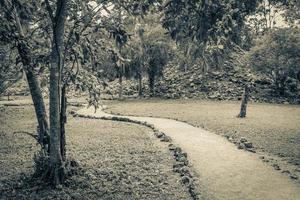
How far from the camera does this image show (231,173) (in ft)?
39.1

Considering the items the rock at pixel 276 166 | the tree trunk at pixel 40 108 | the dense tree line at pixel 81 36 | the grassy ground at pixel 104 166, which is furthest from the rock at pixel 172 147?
the tree trunk at pixel 40 108

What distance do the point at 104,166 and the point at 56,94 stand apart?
4.04 metres

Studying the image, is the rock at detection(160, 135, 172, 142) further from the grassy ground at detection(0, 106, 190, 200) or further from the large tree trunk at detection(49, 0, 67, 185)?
the large tree trunk at detection(49, 0, 67, 185)

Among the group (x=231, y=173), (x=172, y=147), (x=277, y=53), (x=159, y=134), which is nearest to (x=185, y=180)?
(x=231, y=173)

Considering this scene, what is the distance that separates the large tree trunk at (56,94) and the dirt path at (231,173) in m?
4.17

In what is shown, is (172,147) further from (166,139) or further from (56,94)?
(56,94)

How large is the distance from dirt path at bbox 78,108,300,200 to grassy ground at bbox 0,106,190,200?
89cm

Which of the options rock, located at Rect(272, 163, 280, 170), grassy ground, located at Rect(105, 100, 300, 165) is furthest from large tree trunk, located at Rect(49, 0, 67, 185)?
grassy ground, located at Rect(105, 100, 300, 165)

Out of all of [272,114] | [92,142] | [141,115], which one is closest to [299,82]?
[272,114]

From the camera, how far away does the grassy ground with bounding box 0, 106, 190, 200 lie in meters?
10.4

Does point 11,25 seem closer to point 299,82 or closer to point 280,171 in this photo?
point 280,171

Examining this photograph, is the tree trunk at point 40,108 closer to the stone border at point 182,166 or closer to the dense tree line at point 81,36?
the dense tree line at point 81,36

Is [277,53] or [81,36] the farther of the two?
[277,53]

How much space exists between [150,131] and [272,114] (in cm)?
1206
